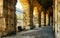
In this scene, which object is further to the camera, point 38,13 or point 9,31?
point 38,13

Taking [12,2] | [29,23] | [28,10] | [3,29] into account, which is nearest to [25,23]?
[29,23]

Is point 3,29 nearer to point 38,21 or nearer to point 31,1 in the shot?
point 31,1

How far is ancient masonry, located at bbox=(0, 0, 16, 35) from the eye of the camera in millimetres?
4833

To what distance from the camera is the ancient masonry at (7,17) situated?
4833 millimetres

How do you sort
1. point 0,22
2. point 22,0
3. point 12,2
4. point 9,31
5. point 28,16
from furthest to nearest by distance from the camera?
point 28,16 < point 22,0 < point 12,2 < point 9,31 < point 0,22

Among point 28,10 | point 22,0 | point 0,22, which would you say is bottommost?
point 0,22

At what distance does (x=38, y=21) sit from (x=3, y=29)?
944 cm

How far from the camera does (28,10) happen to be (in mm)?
9898

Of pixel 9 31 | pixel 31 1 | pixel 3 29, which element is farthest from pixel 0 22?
pixel 31 1

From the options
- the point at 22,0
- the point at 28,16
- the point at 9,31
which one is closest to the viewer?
the point at 9,31

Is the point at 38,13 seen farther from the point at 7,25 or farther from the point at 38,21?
the point at 7,25

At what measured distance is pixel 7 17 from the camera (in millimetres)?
5172

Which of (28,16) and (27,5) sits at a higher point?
(27,5)

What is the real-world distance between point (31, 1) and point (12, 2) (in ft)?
15.1
